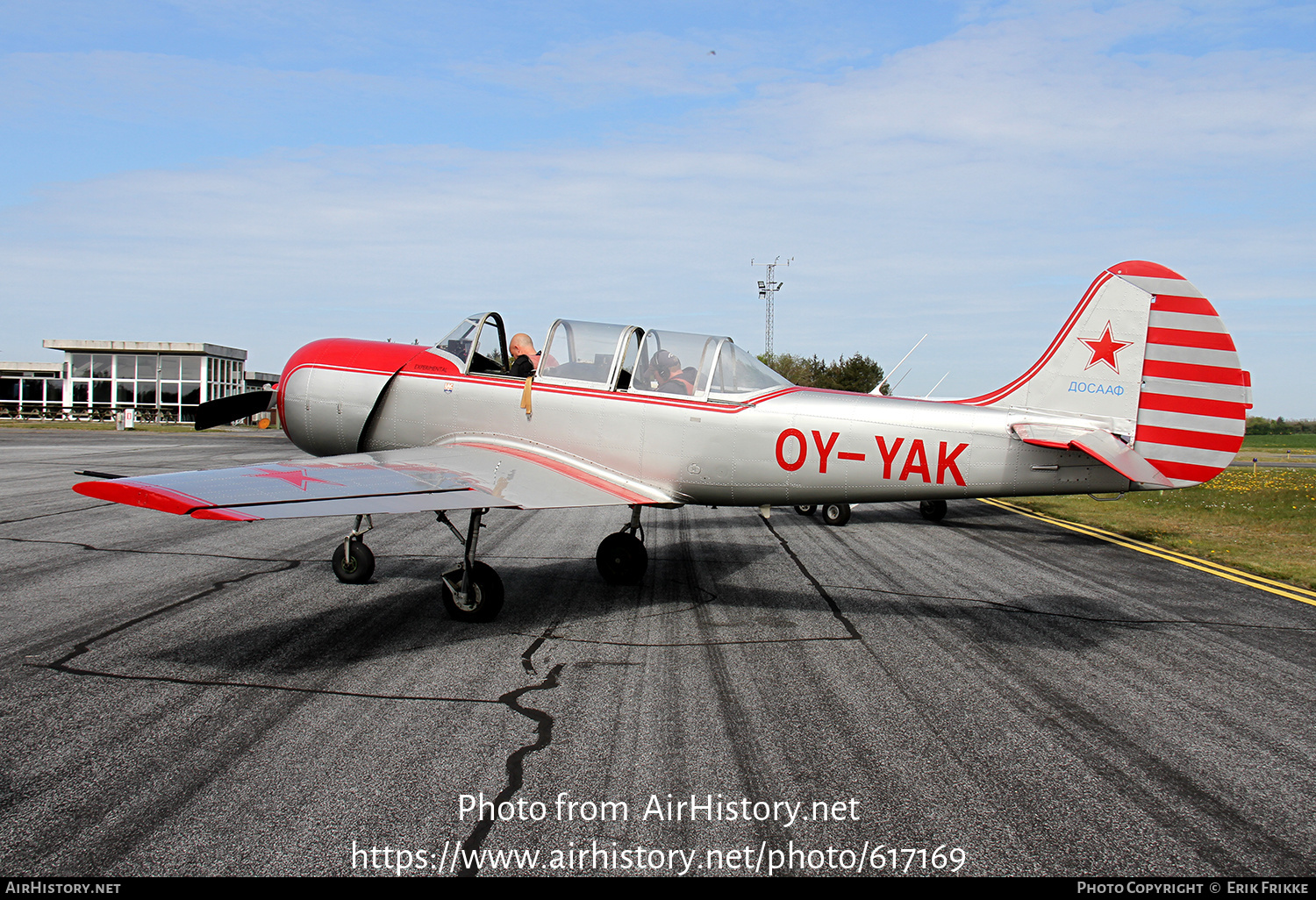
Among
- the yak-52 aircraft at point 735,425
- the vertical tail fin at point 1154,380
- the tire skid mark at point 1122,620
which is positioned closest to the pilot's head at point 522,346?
the yak-52 aircraft at point 735,425

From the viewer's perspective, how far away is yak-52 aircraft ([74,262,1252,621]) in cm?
775

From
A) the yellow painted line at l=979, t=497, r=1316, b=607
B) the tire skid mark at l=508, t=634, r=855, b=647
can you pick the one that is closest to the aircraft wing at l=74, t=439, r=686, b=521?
the tire skid mark at l=508, t=634, r=855, b=647

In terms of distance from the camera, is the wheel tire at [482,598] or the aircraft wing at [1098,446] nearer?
the wheel tire at [482,598]

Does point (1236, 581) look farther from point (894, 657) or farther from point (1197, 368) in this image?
point (894, 657)

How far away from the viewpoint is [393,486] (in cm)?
684

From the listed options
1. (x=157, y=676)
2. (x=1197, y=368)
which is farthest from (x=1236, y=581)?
(x=157, y=676)

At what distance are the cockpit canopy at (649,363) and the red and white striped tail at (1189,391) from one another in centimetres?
383

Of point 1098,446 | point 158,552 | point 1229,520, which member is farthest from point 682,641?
point 1229,520

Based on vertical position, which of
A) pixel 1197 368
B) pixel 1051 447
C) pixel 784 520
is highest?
pixel 1197 368

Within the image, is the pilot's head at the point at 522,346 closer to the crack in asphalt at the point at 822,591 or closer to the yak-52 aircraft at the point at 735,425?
the yak-52 aircraft at the point at 735,425

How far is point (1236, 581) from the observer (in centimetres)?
1038

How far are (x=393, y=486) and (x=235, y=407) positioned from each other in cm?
463

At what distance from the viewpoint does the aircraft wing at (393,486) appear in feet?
17.5
